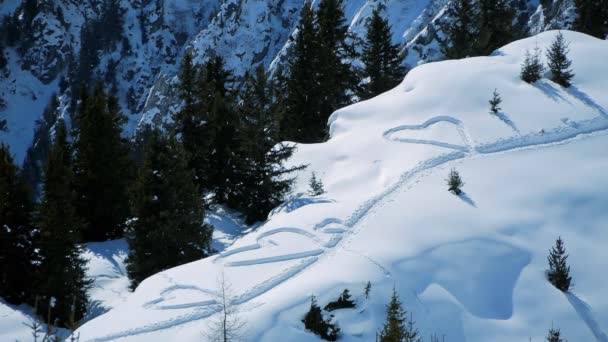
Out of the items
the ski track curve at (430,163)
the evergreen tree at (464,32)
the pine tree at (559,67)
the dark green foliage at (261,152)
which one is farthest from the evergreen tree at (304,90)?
the pine tree at (559,67)

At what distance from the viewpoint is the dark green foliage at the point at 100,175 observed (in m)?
30.8

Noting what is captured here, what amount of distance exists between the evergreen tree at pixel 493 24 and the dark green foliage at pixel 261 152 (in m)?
19.2

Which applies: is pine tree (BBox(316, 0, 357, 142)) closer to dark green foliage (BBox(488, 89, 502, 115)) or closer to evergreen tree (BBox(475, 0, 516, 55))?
evergreen tree (BBox(475, 0, 516, 55))

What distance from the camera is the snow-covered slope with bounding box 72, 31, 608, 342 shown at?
14680 millimetres

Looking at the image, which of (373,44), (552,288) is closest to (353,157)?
(552,288)

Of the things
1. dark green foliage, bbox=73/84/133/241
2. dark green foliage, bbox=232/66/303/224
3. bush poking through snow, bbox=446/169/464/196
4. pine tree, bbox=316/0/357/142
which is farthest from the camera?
pine tree, bbox=316/0/357/142

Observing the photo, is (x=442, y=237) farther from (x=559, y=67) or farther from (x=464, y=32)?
(x=464, y=32)

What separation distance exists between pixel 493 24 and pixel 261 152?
2356cm

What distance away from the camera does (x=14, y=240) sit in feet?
78.5

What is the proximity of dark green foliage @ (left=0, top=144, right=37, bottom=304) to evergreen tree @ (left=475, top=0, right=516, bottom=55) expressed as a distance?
1241 inches

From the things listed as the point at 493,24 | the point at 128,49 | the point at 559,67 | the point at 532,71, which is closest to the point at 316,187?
the point at 532,71

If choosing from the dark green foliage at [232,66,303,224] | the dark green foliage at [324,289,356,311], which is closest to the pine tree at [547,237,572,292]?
the dark green foliage at [324,289,356,311]

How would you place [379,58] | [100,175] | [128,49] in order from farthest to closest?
[128,49] → [379,58] → [100,175]

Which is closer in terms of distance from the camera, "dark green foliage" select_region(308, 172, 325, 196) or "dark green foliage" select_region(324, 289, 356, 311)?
"dark green foliage" select_region(324, 289, 356, 311)
